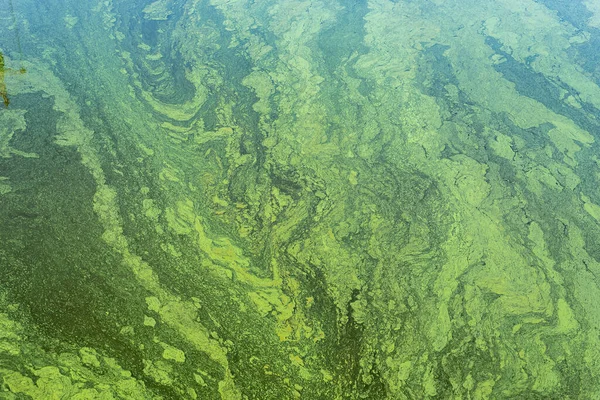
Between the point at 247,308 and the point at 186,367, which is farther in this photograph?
the point at 247,308

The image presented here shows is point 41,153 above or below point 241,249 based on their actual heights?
above

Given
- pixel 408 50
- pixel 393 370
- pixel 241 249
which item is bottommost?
pixel 393 370

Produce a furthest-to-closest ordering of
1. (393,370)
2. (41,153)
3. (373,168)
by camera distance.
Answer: (373,168) → (41,153) → (393,370)

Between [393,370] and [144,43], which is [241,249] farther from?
[144,43]

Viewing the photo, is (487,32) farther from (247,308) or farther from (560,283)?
(247,308)

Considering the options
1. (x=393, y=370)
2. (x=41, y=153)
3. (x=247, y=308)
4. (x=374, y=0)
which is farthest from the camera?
(x=374, y=0)

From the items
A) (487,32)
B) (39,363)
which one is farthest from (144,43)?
(487,32)

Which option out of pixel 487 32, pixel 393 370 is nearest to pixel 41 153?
pixel 393 370
